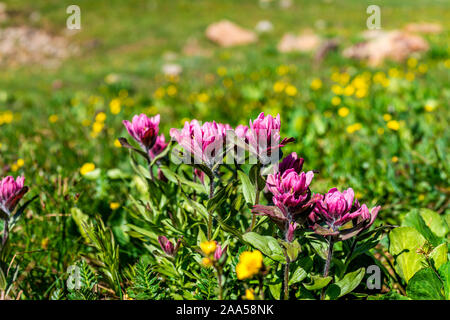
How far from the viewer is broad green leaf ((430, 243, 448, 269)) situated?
5.42ft

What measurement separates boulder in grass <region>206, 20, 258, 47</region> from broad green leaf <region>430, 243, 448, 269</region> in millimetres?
14160

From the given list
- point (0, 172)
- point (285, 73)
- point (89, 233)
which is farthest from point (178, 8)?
point (89, 233)

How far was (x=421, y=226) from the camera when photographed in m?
1.93

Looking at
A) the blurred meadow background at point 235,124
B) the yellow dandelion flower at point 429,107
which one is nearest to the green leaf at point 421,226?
Result: the blurred meadow background at point 235,124

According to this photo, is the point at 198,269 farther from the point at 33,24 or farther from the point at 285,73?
the point at 33,24

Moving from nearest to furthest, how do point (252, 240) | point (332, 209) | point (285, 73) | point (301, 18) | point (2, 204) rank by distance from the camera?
point (332, 209), point (252, 240), point (2, 204), point (285, 73), point (301, 18)

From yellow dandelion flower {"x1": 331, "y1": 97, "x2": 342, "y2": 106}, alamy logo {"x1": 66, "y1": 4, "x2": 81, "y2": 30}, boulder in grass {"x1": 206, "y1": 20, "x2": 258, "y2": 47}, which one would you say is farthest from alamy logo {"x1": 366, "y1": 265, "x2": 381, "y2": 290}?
boulder in grass {"x1": 206, "y1": 20, "x2": 258, "y2": 47}

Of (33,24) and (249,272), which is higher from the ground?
(33,24)

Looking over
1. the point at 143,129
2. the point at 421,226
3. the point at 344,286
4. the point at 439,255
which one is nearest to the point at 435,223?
the point at 421,226

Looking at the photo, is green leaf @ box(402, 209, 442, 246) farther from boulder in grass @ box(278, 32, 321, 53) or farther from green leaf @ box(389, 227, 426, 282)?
boulder in grass @ box(278, 32, 321, 53)

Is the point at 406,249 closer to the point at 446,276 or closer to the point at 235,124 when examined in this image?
the point at 446,276

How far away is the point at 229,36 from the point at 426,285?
1553 centimetres

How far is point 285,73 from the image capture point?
7.25 meters

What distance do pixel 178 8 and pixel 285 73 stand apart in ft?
66.1
